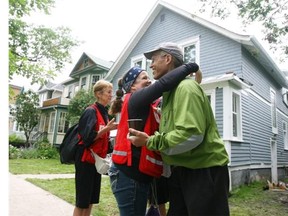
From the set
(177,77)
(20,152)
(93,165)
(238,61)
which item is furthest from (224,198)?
(20,152)

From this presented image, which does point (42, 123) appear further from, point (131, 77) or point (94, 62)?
point (131, 77)

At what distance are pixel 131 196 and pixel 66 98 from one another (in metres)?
23.7

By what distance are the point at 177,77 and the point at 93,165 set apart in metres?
1.72

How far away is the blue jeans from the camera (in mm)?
1778

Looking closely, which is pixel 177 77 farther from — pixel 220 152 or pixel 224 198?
pixel 224 198

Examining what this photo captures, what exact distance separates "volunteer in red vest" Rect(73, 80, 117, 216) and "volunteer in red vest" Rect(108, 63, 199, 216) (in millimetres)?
784

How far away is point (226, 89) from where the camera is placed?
8875mm

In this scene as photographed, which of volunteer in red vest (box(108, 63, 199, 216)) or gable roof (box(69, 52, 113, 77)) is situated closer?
volunteer in red vest (box(108, 63, 199, 216))

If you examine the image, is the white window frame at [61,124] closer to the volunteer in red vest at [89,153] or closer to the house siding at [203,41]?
the house siding at [203,41]

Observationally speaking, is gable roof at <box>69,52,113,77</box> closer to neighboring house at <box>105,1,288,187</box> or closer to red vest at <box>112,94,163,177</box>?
neighboring house at <box>105,1,288,187</box>

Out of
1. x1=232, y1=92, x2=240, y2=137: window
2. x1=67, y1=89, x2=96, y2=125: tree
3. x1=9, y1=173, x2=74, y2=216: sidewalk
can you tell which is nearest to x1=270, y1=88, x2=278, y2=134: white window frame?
x1=232, y1=92, x2=240, y2=137: window

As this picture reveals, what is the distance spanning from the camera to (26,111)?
902 inches

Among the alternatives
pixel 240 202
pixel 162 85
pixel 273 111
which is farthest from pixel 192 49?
pixel 162 85

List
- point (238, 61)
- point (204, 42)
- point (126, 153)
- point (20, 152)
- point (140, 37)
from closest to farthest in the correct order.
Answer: point (126, 153) → point (238, 61) → point (204, 42) → point (140, 37) → point (20, 152)
